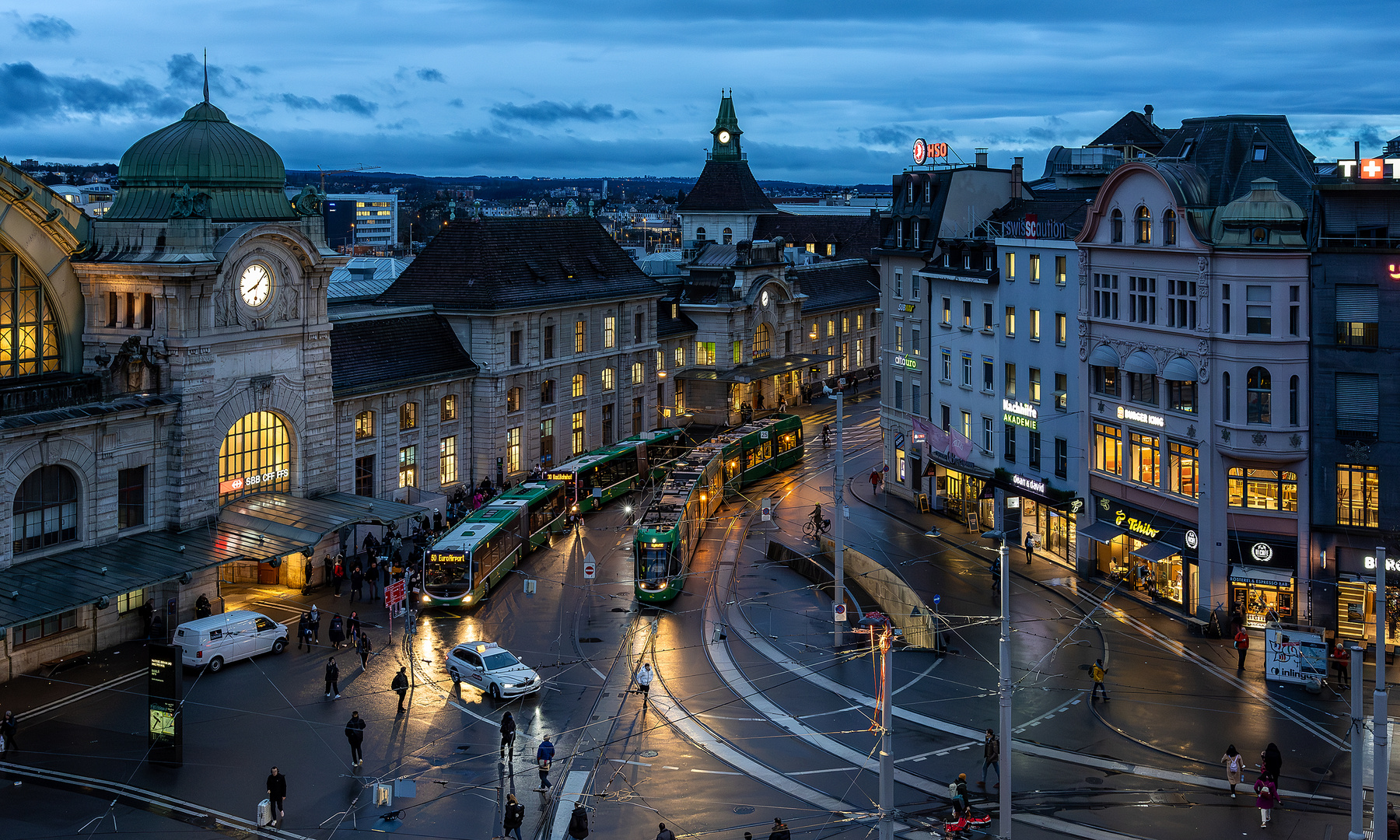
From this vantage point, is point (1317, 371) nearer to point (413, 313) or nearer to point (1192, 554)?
point (1192, 554)

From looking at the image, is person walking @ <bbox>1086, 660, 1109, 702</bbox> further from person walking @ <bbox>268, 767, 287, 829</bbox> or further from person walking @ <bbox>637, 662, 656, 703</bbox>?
person walking @ <bbox>268, 767, 287, 829</bbox>

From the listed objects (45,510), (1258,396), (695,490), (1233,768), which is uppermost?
(1258,396)

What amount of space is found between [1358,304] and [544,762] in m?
35.9

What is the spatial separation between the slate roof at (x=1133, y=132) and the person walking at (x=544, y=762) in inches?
2840

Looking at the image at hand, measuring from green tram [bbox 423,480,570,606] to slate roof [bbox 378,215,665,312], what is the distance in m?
16.6

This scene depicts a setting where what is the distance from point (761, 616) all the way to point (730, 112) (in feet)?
366

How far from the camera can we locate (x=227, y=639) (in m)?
52.0

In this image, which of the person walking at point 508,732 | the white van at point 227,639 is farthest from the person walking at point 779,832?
the white van at point 227,639

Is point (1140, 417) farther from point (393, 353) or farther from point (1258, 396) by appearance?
point (393, 353)

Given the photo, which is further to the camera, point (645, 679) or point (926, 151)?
point (926, 151)

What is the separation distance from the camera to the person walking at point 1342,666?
49.8 m

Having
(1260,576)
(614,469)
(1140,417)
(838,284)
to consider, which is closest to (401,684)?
(1260,576)

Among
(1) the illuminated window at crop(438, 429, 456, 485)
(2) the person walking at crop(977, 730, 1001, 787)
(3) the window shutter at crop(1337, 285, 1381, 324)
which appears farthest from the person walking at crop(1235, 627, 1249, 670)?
(1) the illuminated window at crop(438, 429, 456, 485)

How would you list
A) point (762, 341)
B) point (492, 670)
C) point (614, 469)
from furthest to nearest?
1. point (762, 341)
2. point (614, 469)
3. point (492, 670)
